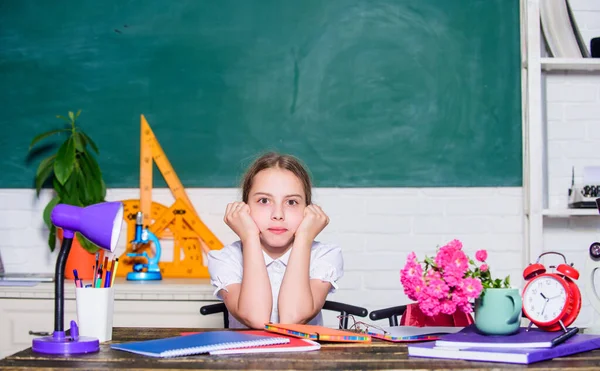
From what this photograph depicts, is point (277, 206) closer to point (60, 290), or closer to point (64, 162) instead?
point (60, 290)

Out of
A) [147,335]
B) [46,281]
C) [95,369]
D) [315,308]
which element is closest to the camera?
[95,369]

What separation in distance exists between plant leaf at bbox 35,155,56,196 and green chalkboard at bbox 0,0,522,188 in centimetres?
14

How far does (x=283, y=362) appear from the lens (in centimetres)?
121

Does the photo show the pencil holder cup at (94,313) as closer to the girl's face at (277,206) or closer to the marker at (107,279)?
the marker at (107,279)

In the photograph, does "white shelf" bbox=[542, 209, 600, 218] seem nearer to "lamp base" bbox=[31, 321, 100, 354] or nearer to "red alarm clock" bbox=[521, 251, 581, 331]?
"red alarm clock" bbox=[521, 251, 581, 331]

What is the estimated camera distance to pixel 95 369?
3.76ft

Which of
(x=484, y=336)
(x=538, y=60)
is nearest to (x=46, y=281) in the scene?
(x=484, y=336)

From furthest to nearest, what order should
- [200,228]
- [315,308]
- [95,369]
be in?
1. [200,228]
2. [315,308]
3. [95,369]

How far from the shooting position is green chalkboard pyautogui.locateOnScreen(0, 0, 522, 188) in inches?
113

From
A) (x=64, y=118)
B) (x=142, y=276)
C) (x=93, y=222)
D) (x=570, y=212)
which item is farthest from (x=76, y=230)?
(x=570, y=212)

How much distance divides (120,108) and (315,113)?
A: 2.53ft

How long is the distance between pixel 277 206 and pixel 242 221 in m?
0.13

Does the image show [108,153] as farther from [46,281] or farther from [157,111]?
[46,281]

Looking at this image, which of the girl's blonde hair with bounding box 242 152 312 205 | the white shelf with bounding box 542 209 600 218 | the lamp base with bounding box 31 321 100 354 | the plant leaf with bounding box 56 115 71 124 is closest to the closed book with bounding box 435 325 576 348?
the lamp base with bounding box 31 321 100 354
